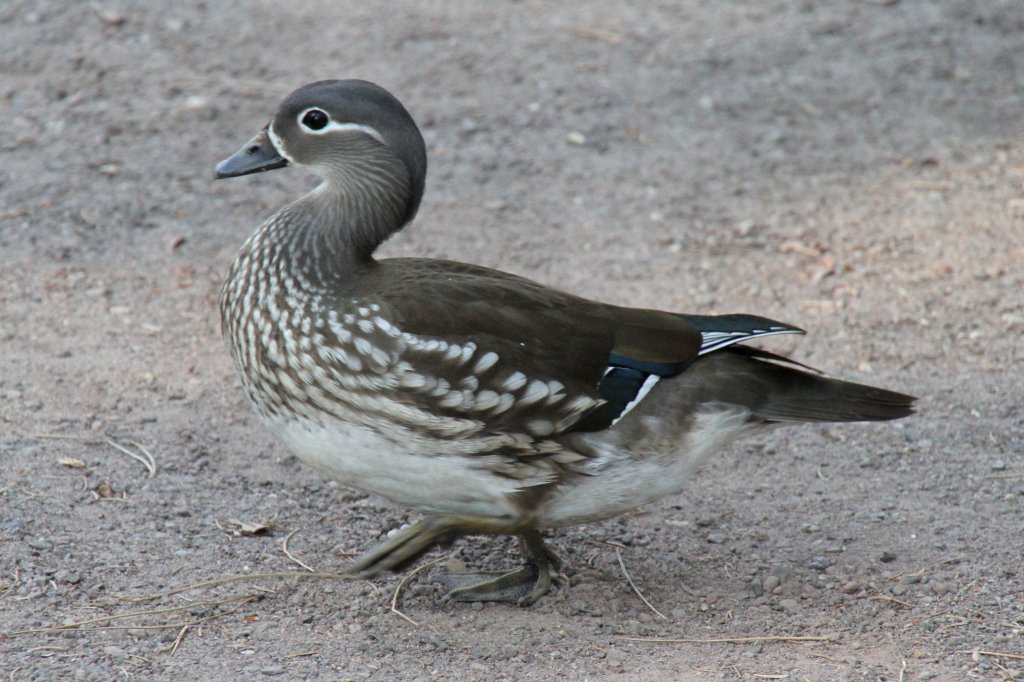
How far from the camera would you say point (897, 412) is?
163 inches

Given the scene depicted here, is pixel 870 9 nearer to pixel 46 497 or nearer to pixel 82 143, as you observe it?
pixel 82 143

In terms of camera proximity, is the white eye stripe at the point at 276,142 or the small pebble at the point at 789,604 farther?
the white eye stripe at the point at 276,142

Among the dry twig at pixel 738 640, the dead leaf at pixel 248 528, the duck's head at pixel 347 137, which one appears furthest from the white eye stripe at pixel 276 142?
the dry twig at pixel 738 640

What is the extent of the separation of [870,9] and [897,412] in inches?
Answer: 198

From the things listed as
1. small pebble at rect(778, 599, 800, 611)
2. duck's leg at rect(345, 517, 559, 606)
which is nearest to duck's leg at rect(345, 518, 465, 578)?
duck's leg at rect(345, 517, 559, 606)

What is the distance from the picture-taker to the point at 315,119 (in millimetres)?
4117

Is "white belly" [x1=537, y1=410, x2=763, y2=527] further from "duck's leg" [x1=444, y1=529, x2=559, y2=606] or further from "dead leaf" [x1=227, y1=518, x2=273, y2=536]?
"dead leaf" [x1=227, y1=518, x2=273, y2=536]

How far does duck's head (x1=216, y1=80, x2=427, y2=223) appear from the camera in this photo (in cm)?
410

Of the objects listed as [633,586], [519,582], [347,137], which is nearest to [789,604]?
[633,586]

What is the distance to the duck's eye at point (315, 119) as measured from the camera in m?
4.11

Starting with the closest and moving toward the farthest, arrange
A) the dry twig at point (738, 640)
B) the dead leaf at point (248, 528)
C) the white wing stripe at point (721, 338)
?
the dry twig at point (738, 640) → the white wing stripe at point (721, 338) → the dead leaf at point (248, 528)

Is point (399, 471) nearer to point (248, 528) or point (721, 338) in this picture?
point (248, 528)

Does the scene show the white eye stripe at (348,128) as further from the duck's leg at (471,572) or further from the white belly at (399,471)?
the duck's leg at (471,572)

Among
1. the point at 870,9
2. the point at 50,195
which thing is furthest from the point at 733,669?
the point at 870,9
